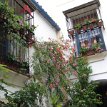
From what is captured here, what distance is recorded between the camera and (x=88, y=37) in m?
9.79

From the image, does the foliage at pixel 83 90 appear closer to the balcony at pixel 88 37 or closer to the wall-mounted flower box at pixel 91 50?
the wall-mounted flower box at pixel 91 50

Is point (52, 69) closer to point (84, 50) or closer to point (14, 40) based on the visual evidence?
point (14, 40)

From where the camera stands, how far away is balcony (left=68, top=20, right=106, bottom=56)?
9344 mm

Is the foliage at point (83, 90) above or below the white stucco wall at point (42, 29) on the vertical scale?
below

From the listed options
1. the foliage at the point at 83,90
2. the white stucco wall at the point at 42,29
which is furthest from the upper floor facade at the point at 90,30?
the white stucco wall at the point at 42,29

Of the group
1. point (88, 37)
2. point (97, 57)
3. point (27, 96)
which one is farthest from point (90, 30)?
point (27, 96)

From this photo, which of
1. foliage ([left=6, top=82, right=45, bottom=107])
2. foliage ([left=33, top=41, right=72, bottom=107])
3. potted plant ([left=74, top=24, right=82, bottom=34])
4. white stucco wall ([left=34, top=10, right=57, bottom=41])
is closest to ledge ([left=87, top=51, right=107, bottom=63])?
foliage ([left=33, top=41, right=72, bottom=107])

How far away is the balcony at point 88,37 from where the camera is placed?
9.34m

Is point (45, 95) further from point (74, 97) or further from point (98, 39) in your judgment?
point (98, 39)

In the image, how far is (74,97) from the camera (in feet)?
26.8

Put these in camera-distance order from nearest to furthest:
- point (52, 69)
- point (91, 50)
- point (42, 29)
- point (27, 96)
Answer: point (27, 96), point (52, 69), point (91, 50), point (42, 29)

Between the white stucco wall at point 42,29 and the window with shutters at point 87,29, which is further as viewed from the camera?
the window with shutters at point 87,29

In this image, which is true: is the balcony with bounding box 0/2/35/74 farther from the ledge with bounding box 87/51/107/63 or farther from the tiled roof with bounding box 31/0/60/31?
the ledge with bounding box 87/51/107/63

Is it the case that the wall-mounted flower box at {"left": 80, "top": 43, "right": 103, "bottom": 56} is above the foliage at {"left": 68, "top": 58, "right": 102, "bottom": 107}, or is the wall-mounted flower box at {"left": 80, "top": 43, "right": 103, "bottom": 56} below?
above
